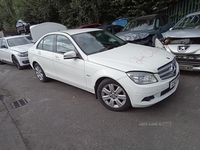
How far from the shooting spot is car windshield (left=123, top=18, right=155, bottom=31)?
251 inches

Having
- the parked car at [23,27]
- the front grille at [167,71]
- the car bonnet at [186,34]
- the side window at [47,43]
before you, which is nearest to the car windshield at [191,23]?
the car bonnet at [186,34]

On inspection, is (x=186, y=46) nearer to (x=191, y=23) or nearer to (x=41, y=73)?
(x=191, y=23)

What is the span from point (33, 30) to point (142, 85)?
6.70 metres

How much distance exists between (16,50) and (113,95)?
→ 578cm

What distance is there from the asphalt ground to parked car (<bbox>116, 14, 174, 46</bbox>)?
2232mm

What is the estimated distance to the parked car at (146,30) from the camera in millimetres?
5875

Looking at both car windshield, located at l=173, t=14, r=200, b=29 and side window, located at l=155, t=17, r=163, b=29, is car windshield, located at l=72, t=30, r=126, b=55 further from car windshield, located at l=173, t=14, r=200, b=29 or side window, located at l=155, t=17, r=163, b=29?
side window, located at l=155, t=17, r=163, b=29

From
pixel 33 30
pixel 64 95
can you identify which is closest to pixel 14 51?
pixel 33 30

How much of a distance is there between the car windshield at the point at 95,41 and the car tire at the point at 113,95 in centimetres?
81

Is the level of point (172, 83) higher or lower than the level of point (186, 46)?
lower

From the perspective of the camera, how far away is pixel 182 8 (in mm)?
9258

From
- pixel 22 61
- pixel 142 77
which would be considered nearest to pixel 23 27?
pixel 22 61

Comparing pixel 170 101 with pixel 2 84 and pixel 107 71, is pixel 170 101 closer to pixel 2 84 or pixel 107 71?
pixel 107 71

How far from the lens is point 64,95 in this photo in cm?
418
